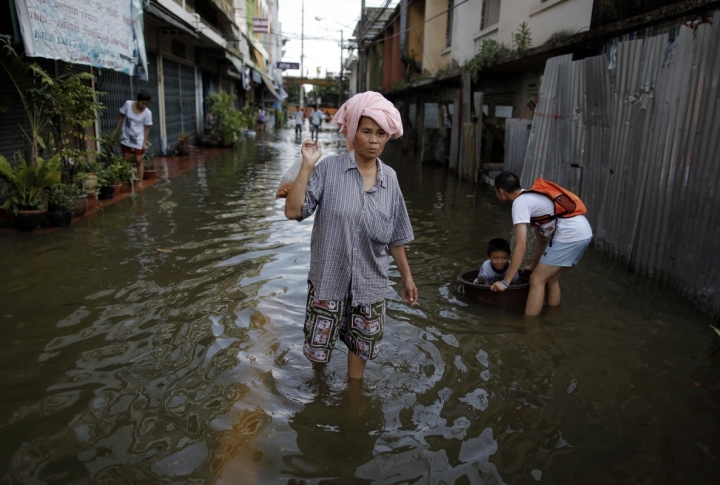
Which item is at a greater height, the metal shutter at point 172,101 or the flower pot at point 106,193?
the metal shutter at point 172,101

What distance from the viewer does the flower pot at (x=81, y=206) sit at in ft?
25.1

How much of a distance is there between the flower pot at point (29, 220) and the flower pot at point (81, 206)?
0.72 m

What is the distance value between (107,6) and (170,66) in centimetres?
901

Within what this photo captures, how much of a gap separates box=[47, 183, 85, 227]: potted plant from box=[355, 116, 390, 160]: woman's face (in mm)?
5632

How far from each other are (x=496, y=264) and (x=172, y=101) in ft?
51.7

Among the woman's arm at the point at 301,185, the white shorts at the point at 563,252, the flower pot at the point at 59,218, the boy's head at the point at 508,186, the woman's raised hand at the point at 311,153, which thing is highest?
the woman's raised hand at the point at 311,153

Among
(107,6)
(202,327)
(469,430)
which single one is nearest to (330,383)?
(469,430)

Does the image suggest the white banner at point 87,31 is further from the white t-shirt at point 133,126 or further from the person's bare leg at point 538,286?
the person's bare leg at point 538,286

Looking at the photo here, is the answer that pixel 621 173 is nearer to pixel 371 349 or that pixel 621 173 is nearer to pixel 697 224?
pixel 697 224

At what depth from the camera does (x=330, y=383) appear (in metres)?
3.72

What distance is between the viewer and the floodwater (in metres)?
2.86


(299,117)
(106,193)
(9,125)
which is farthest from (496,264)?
(299,117)

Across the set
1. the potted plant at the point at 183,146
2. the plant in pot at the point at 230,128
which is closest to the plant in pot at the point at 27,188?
the potted plant at the point at 183,146

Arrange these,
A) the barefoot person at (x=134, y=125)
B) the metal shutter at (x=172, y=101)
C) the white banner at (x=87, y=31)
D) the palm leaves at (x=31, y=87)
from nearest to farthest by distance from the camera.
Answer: the palm leaves at (x=31, y=87) < the white banner at (x=87, y=31) < the barefoot person at (x=134, y=125) < the metal shutter at (x=172, y=101)
